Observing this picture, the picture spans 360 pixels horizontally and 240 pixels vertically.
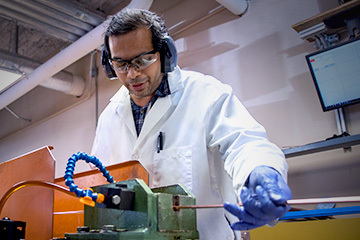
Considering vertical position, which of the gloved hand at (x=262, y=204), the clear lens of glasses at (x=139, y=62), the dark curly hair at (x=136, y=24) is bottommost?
the gloved hand at (x=262, y=204)

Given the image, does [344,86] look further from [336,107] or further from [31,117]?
[31,117]

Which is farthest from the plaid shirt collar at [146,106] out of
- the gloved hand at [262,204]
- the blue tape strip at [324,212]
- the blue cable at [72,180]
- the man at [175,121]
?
the blue tape strip at [324,212]

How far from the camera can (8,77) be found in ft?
12.3

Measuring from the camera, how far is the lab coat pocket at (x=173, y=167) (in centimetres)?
138

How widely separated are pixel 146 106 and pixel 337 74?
1192mm

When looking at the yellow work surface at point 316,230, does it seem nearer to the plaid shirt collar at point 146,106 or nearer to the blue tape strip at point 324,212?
the blue tape strip at point 324,212

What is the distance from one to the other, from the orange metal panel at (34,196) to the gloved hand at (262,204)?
2.56 ft

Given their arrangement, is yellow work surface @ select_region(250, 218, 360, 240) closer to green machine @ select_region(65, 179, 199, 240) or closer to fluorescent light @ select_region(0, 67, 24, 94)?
green machine @ select_region(65, 179, 199, 240)

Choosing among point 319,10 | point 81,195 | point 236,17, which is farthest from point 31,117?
point 81,195

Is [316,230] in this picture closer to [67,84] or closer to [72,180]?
[72,180]

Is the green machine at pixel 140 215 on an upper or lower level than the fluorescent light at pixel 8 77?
lower

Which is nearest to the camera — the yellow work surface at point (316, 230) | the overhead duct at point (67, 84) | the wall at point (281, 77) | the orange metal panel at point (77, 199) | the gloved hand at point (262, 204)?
the gloved hand at point (262, 204)

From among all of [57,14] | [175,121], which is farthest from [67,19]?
[175,121]

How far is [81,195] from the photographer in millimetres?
902
